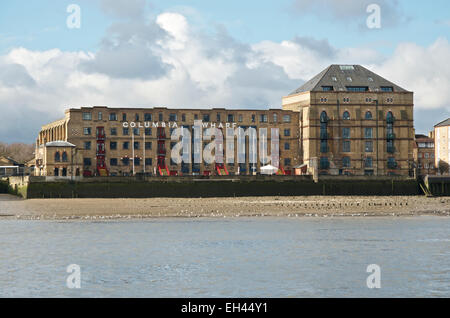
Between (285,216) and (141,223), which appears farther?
(285,216)

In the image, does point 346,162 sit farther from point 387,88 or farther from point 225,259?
point 225,259

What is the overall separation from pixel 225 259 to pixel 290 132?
9183cm

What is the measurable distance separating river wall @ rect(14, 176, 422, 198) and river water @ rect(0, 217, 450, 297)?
42973 mm

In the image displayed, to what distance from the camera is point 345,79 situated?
131000mm

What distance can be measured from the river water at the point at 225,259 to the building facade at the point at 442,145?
5461 inches

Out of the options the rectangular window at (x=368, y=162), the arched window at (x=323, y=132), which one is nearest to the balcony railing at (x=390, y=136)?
the rectangular window at (x=368, y=162)

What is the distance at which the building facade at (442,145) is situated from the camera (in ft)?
628

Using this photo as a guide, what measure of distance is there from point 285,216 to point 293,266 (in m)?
34.2

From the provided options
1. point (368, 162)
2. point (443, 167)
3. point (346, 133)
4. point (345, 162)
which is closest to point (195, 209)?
point (345, 162)

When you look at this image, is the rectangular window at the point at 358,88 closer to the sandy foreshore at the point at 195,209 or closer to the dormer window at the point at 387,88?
the dormer window at the point at 387,88

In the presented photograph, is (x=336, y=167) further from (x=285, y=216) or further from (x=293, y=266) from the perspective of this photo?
(x=293, y=266)
